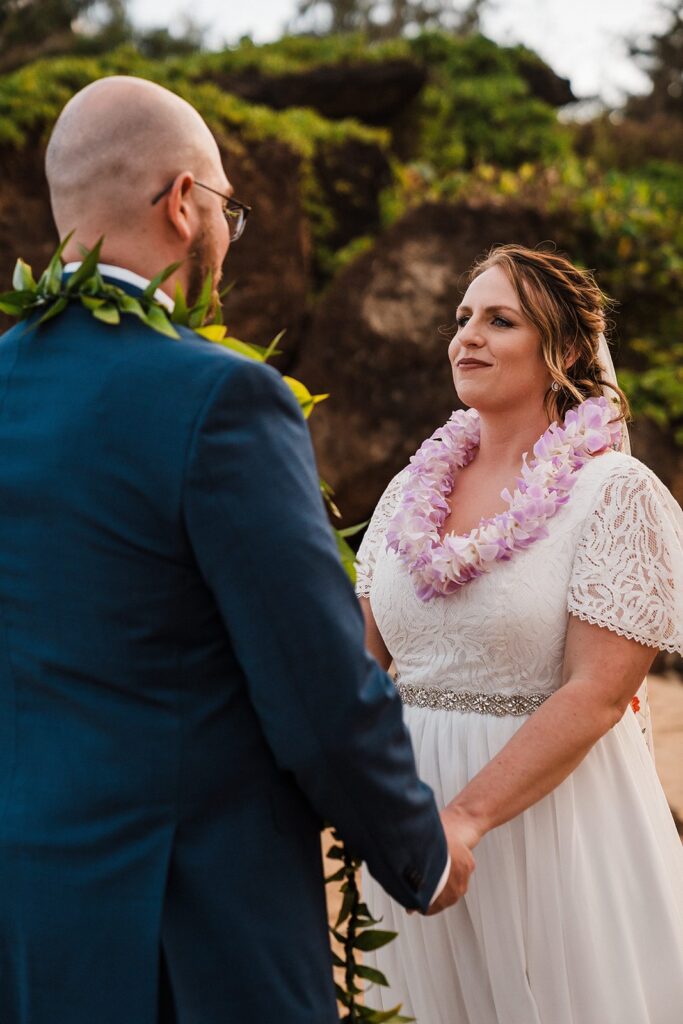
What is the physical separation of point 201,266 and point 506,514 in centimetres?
115

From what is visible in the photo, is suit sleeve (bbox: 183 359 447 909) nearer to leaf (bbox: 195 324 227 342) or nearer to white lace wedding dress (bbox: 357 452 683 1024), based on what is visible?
leaf (bbox: 195 324 227 342)

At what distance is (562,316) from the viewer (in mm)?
2998

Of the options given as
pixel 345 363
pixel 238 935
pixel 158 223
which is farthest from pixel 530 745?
pixel 345 363

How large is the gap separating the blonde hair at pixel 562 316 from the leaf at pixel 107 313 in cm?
140

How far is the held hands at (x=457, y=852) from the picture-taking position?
2039 millimetres

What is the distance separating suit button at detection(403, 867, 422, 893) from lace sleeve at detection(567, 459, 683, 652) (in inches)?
36.4

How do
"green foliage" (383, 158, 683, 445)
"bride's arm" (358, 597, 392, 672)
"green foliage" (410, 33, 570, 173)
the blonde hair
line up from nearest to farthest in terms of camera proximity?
the blonde hair
"bride's arm" (358, 597, 392, 672)
"green foliage" (383, 158, 683, 445)
"green foliage" (410, 33, 570, 173)

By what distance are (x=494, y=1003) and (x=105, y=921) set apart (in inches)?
52.0

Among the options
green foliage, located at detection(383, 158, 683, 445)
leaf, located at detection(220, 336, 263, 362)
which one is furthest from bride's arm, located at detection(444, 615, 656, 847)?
green foliage, located at detection(383, 158, 683, 445)

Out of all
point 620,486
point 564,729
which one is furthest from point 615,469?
point 564,729

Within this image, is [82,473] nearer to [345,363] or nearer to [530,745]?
[530,745]

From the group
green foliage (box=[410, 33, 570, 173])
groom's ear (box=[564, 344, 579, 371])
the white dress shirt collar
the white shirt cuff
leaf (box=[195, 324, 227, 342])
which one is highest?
the white dress shirt collar

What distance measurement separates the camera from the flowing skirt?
2.66 meters

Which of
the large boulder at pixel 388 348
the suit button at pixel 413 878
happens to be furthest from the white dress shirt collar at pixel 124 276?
the large boulder at pixel 388 348
